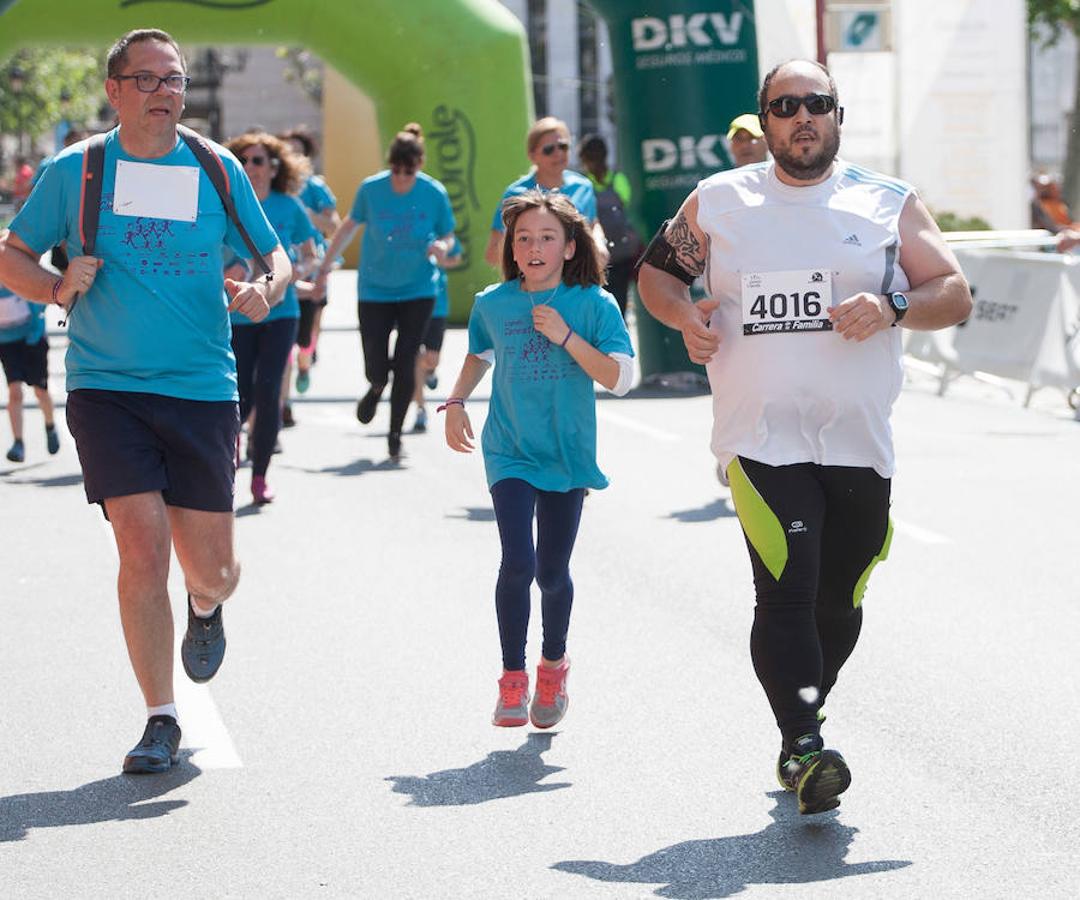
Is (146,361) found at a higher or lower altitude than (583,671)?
higher

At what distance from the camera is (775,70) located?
5223 millimetres

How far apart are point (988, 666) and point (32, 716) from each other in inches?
117

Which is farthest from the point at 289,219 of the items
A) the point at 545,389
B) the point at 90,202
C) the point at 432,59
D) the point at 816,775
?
the point at 432,59

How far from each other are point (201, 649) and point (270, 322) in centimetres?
505

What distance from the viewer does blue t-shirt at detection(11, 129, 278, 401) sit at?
5695 mm

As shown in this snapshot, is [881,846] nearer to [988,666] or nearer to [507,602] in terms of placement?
[507,602]

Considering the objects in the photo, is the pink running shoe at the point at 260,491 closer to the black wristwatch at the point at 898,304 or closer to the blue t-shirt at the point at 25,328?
the blue t-shirt at the point at 25,328

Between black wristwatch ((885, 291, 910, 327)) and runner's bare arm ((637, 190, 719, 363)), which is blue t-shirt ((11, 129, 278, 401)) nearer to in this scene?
runner's bare arm ((637, 190, 719, 363))

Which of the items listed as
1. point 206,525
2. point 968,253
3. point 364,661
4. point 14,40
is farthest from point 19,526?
point 14,40

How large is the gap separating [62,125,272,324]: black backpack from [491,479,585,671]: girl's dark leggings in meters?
0.95

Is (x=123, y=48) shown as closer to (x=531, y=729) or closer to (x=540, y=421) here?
(x=540, y=421)

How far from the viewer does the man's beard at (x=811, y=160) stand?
5.16m

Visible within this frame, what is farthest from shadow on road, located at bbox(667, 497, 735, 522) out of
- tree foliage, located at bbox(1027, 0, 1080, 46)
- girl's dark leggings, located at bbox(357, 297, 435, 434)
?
tree foliage, located at bbox(1027, 0, 1080, 46)

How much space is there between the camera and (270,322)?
11.1 meters
